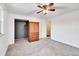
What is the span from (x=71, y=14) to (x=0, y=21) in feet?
12.9

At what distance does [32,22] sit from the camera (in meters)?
5.95

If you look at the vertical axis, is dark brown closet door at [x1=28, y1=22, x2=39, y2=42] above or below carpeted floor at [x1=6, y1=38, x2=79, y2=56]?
above

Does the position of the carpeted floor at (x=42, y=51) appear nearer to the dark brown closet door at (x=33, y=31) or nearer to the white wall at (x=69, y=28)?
the white wall at (x=69, y=28)

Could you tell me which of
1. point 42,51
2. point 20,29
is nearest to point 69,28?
point 42,51

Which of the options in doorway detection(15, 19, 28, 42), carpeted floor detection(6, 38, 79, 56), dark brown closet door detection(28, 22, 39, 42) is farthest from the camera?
doorway detection(15, 19, 28, 42)

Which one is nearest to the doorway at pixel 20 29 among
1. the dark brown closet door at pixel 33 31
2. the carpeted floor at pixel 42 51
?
the dark brown closet door at pixel 33 31

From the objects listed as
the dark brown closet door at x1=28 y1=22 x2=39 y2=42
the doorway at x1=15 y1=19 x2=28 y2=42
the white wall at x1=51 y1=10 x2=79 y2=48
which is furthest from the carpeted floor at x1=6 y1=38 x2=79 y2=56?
the doorway at x1=15 y1=19 x2=28 y2=42

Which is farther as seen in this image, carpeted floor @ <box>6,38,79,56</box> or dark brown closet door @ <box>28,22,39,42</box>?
dark brown closet door @ <box>28,22,39,42</box>

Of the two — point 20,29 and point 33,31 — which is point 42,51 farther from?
point 20,29

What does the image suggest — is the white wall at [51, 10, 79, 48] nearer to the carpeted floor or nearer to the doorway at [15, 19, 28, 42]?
the carpeted floor

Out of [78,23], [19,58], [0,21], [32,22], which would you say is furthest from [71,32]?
[19,58]

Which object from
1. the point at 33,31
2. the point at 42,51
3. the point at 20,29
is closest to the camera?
the point at 42,51

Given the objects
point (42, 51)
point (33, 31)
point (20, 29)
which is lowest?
point (42, 51)

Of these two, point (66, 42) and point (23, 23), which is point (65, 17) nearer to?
point (66, 42)
